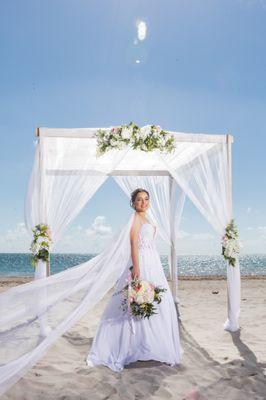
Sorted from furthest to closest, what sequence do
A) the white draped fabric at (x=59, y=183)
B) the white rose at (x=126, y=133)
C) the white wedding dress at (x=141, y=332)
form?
the white draped fabric at (x=59, y=183) < the white rose at (x=126, y=133) < the white wedding dress at (x=141, y=332)

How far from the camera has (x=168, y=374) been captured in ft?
16.6

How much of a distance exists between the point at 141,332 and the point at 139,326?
0.07 metres

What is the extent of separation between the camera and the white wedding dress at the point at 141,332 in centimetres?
532

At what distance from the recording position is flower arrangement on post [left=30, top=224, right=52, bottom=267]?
6824 mm

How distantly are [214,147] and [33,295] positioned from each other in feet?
13.3

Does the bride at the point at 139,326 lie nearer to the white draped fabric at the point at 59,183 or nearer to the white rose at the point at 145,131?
the white rose at the point at 145,131

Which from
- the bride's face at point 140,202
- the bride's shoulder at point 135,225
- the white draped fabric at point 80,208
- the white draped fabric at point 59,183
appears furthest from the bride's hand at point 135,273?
the white draped fabric at point 59,183

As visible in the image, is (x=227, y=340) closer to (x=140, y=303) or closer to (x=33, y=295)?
(x=140, y=303)

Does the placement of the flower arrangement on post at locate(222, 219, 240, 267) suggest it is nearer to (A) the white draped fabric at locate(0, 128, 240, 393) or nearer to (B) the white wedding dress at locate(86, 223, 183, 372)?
(A) the white draped fabric at locate(0, 128, 240, 393)

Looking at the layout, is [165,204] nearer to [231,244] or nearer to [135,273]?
[231,244]

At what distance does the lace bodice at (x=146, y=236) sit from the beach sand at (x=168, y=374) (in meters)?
1.43

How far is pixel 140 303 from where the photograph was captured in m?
5.31

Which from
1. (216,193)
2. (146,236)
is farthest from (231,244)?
(146,236)

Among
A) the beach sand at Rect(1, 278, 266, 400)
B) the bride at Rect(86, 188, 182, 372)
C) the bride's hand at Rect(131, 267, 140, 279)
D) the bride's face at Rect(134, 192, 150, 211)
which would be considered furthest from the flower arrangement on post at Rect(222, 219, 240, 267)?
the bride's hand at Rect(131, 267, 140, 279)
